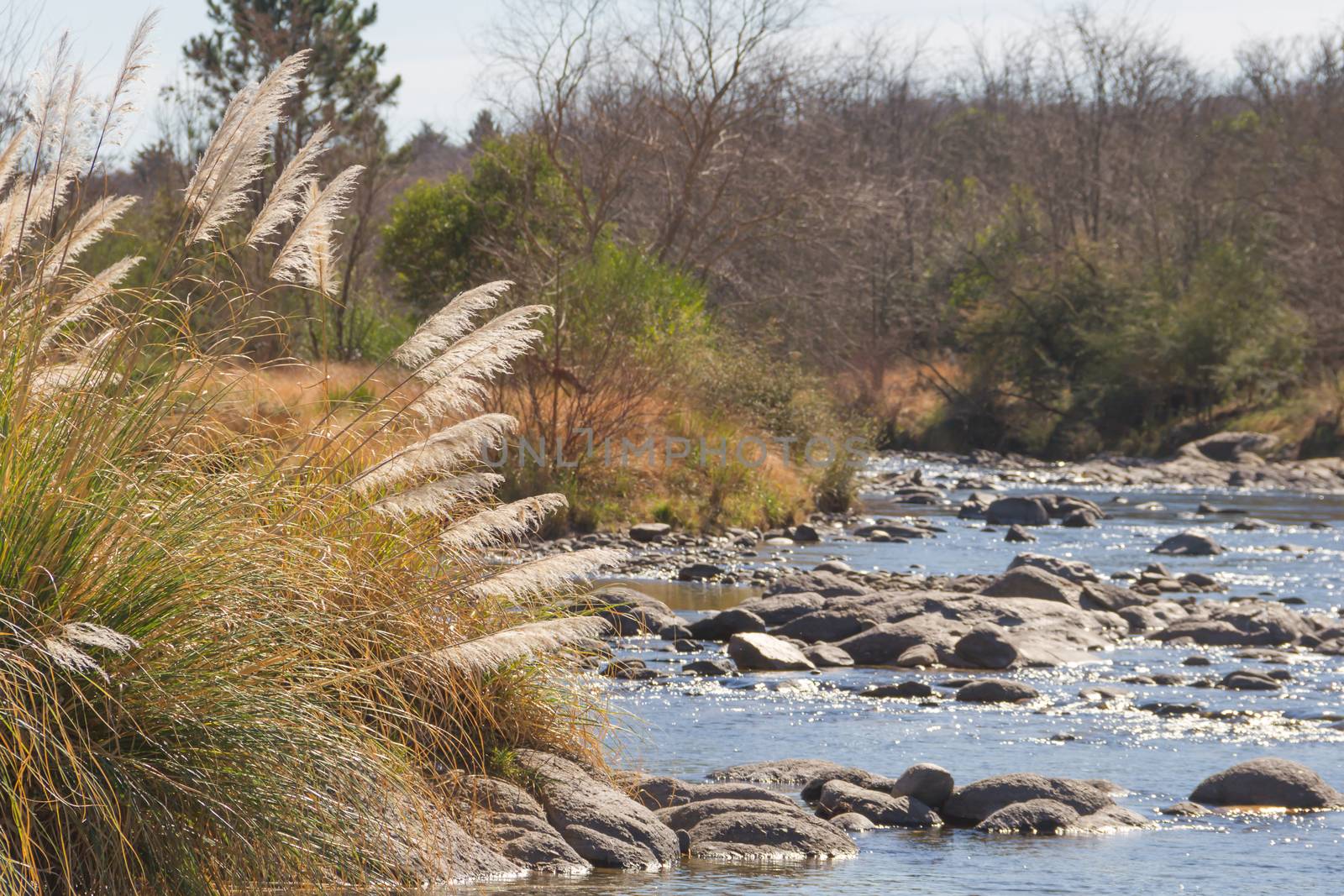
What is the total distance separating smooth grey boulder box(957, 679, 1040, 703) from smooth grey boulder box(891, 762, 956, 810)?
299 cm

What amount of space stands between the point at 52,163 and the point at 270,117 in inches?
39.1

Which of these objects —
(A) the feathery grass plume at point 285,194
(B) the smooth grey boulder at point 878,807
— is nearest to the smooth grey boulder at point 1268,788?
(B) the smooth grey boulder at point 878,807

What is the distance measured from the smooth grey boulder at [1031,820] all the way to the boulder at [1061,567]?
30.2 feet

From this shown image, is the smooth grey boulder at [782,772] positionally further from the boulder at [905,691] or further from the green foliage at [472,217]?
the green foliage at [472,217]

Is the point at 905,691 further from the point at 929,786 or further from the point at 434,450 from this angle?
the point at 434,450

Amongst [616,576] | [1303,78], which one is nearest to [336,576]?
[616,576]

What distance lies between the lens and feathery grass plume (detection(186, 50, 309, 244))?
4438 millimetres

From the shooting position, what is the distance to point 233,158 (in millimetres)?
4449

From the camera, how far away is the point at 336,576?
4.86 meters

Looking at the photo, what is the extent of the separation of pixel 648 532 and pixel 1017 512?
299 inches

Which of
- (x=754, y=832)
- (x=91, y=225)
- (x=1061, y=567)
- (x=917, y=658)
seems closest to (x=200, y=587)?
(x=91, y=225)

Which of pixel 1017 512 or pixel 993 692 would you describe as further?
pixel 1017 512

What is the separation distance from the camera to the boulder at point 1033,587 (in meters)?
15.1

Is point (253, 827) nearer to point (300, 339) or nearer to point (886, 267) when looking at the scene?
point (300, 339)
